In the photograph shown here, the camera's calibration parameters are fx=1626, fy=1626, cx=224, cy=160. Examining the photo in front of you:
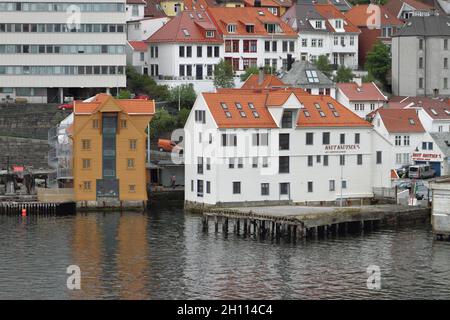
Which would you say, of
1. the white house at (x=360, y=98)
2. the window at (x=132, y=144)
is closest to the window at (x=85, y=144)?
the window at (x=132, y=144)

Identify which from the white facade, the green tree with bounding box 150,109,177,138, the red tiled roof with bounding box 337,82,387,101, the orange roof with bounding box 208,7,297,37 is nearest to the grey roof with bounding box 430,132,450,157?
the red tiled roof with bounding box 337,82,387,101

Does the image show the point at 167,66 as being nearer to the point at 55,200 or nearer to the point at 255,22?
the point at 255,22

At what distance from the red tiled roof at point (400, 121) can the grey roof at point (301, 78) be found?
6.60 metres

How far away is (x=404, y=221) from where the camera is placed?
99.9 m

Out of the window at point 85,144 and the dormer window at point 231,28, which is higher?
the dormer window at point 231,28

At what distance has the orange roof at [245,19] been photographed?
14062cm

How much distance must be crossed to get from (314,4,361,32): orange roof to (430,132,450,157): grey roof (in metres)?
31.7

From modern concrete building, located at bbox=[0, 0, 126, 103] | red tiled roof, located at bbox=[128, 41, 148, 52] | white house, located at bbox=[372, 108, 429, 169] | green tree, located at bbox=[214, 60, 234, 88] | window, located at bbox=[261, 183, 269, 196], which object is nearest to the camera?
window, located at bbox=[261, 183, 269, 196]

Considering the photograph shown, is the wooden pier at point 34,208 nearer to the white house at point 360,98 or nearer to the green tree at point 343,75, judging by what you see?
the white house at point 360,98

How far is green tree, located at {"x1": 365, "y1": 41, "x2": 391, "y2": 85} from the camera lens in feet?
468

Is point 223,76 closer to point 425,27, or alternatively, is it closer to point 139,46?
point 139,46

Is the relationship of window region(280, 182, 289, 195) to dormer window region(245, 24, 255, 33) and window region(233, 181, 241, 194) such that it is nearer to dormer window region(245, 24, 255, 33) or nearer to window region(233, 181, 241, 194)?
window region(233, 181, 241, 194)
